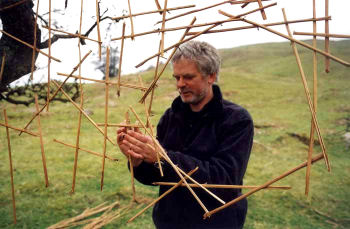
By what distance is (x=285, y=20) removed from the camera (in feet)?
4.59

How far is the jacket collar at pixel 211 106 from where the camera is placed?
2.56 meters

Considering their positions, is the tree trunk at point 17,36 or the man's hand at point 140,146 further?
the tree trunk at point 17,36

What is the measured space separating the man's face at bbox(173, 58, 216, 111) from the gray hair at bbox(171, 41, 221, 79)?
0.04 metres

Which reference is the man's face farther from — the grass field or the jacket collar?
the grass field

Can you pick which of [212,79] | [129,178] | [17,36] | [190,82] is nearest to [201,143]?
[190,82]

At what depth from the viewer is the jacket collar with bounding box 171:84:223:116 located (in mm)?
2561

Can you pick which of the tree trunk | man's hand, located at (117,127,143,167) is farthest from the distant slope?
man's hand, located at (117,127,143,167)

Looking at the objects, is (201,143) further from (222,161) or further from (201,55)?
(201,55)

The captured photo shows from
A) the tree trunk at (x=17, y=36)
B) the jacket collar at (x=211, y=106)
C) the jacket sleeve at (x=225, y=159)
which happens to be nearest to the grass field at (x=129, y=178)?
the tree trunk at (x=17, y=36)

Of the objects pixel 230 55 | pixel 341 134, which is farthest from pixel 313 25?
pixel 230 55

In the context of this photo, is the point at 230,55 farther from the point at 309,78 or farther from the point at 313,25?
the point at 313,25

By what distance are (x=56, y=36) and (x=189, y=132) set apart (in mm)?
1912

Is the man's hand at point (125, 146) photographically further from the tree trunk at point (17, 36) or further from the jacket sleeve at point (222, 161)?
the tree trunk at point (17, 36)

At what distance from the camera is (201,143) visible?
2480 millimetres
